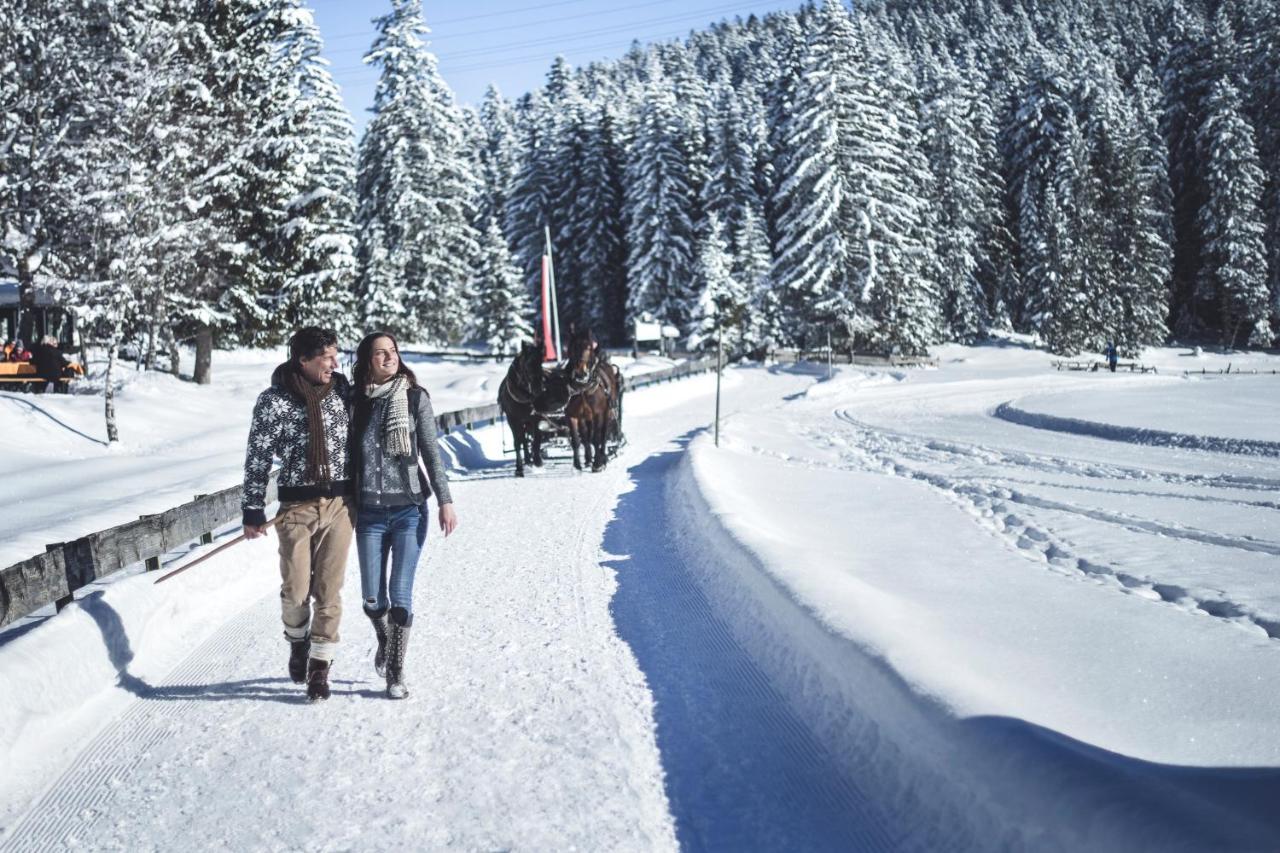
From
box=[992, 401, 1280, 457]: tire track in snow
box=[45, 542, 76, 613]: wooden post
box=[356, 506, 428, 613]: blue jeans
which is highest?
box=[356, 506, 428, 613]: blue jeans

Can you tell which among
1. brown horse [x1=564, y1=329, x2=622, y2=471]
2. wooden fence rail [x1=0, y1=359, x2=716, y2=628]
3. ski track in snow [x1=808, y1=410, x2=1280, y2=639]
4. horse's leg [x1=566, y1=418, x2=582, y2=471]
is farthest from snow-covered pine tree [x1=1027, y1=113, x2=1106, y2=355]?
wooden fence rail [x1=0, y1=359, x2=716, y2=628]

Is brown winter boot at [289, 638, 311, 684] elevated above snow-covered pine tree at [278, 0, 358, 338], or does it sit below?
below

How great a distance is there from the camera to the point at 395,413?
502 centimetres

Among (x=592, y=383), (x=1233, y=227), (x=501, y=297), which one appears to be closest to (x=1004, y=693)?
(x=592, y=383)

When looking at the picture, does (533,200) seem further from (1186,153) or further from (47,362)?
(1186,153)

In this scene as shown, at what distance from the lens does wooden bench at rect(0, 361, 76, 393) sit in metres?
23.2

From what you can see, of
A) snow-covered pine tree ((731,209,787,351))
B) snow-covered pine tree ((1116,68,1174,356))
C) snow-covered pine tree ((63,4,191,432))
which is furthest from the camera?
snow-covered pine tree ((1116,68,1174,356))

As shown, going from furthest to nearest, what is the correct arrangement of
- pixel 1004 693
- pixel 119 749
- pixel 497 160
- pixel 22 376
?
pixel 497 160 < pixel 22 376 < pixel 119 749 < pixel 1004 693

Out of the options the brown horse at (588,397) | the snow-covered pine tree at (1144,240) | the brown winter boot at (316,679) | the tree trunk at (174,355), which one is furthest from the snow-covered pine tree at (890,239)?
the brown winter boot at (316,679)

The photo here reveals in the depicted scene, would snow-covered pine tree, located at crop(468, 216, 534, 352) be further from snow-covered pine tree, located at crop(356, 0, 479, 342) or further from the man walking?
the man walking

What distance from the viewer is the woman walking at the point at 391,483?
5004mm

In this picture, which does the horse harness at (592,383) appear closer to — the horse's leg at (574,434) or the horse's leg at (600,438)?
the horse's leg at (600,438)

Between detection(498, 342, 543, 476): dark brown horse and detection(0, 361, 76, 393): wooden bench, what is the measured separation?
1564 cm

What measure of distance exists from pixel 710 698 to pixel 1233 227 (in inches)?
2506
